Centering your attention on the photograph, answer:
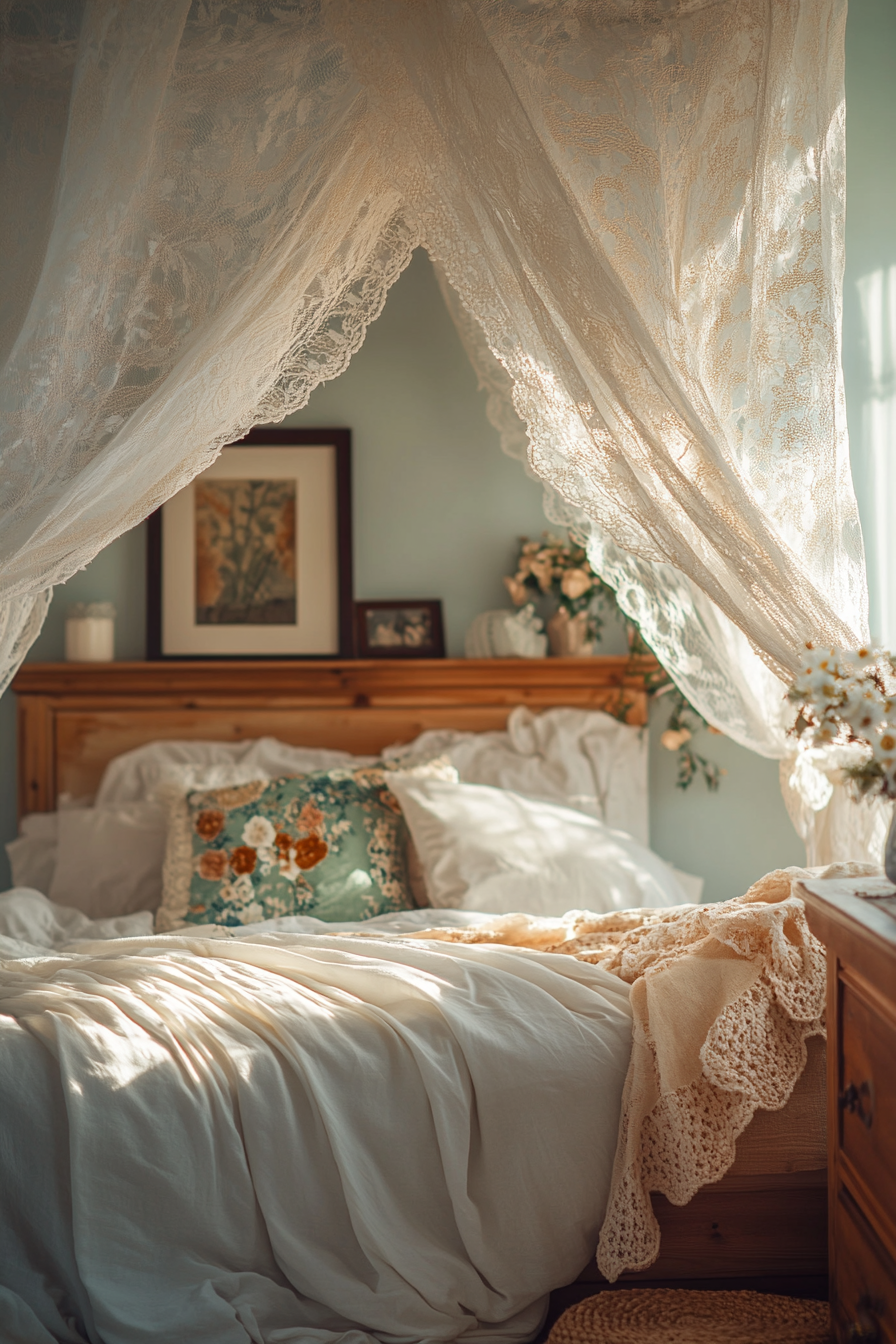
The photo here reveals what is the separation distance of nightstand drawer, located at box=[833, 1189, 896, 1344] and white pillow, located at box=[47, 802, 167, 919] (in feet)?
6.43

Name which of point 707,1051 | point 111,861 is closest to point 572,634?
point 111,861

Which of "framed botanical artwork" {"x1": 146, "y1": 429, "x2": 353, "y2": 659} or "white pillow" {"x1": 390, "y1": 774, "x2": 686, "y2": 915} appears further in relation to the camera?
"framed botanical artwork" {"x1": 146, "y1": 429, "x2": 353, "y2": 659}

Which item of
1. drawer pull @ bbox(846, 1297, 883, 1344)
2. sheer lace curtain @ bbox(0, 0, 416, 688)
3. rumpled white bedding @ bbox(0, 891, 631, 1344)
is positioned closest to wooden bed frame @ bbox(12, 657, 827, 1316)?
sheer lace curtain @ bbox(0, 0, 416, 688)

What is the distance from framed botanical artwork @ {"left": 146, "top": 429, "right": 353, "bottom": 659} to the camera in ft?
11.2

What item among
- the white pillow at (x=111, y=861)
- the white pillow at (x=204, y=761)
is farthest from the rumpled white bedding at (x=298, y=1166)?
the white pillow at (x=204, y=761)

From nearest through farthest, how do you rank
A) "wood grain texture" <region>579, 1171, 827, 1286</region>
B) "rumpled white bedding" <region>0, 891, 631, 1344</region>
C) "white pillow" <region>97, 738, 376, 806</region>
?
1. "rumpled white bedding" <region>0, 891, 631, 1344</region>
2. "wood grain texture" <region>579, 1171, 827, 1286</region>
3. "white pillow" <region>97, 738, 376, 806</region>

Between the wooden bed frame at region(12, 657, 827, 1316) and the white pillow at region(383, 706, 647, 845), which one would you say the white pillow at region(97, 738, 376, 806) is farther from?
the white pillow at region(383, 706, 647, 845)

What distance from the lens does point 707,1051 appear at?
1.48 meters

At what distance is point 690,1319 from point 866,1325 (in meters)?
0.31

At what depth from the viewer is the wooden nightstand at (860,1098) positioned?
1.18 meters

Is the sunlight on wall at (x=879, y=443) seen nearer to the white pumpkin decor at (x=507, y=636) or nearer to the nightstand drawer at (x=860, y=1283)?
the white pumpkin decor at (x=507, y=636)

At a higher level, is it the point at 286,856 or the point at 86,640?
the point at 86,640

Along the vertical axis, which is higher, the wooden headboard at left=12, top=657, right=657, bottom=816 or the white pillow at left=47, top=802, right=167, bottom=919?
the wooden headboard at left=12, top=657, right=657, bottom=816

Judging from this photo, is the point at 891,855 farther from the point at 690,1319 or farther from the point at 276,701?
the point at 276,701
